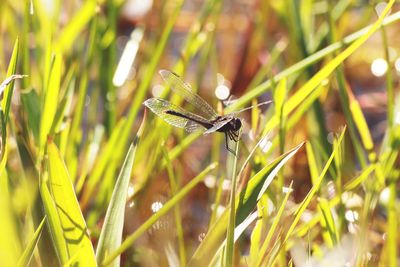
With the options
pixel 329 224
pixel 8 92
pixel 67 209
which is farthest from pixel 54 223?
pixel 329 224

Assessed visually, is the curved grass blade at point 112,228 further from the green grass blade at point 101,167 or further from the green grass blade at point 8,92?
the green grass blade at point 101,167

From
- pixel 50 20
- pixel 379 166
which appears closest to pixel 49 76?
pixel 50 20

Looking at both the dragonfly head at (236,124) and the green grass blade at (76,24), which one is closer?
the dragonfly head at (236,124)

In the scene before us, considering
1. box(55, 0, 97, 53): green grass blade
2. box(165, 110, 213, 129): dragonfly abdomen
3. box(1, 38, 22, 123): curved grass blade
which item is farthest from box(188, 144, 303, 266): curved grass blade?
box(55, 0, 97, 53): green grass blade

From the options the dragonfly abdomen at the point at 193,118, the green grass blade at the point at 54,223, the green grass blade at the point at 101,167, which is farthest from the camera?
the green grass blade at the point at 101,167

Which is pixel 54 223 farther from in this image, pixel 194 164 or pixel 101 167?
pixel 194 164

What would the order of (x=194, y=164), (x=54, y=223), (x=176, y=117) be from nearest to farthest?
(x=54, y=223), (x=176, y=117), (x=194, y=164)

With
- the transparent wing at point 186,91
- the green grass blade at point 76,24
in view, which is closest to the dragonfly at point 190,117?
the transparent wing at point 186,91
